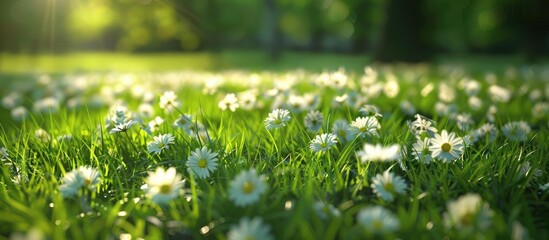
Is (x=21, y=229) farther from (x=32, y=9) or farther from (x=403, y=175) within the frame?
(x=32, y=9)

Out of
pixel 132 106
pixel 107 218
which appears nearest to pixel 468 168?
pixel 107 218

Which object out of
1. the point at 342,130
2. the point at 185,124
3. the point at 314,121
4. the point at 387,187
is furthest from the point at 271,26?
the point at 387,187

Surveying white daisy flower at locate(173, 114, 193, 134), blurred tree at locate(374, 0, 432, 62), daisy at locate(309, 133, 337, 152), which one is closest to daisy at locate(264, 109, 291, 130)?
daisy at locate(309, 133, 337, 152)

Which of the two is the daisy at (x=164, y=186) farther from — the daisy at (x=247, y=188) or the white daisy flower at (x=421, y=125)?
the white daisy flower at (x=421, y=125)

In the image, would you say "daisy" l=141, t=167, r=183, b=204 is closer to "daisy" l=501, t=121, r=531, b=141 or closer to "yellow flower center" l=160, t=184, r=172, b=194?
"yellow flower center" l=160, t=184, r=172, b=194

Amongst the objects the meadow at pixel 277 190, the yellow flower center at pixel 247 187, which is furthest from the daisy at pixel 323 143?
the yellow flower center at pixel 247 187

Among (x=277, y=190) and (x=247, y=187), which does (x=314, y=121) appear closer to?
(x=277, y=190)
